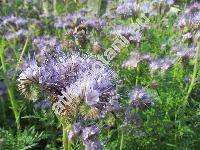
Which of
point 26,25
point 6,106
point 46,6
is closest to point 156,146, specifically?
point 6,106

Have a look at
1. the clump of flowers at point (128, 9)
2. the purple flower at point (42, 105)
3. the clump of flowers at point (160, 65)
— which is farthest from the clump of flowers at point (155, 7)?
the purple flower at point (42, 105)

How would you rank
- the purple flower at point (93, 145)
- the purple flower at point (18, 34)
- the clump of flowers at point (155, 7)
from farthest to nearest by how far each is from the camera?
the clump of flowers at point (155, 7)
the purple flower at point (18, 34)
the purple flower at point (93, 145)

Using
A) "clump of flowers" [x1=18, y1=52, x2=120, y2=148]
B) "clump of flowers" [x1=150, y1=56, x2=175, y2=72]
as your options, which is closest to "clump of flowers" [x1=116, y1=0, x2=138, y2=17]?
"clump of flowers" [x1=150, y1=56, x2=175, y2=72]

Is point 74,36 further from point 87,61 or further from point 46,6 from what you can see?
point 46,6

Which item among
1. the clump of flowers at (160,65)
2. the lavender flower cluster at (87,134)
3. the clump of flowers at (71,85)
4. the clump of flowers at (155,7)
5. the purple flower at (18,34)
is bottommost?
the lavender flower cluster at (87,134)

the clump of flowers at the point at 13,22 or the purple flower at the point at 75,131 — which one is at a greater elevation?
the clump of flowers at the point at 13,22

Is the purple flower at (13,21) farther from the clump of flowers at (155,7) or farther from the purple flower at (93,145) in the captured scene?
the purple flower at (93,145)

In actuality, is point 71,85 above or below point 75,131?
above

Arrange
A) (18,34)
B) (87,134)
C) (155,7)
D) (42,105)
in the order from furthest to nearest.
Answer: (155,7) < (18,34) < (42,105) < (87,134)

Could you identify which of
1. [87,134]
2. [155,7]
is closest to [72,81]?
[87,134]

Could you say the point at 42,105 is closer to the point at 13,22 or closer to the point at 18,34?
the point at 18,34

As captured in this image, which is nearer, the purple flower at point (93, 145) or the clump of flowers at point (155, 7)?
the purple flower at point (93, 145)
